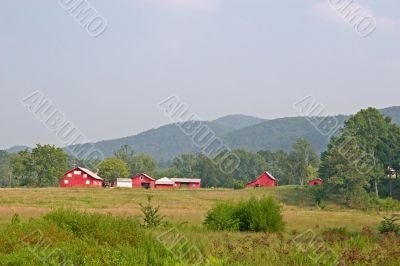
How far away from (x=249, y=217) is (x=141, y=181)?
96103mm

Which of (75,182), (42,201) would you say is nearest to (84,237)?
(42,201)

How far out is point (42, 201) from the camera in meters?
52.3

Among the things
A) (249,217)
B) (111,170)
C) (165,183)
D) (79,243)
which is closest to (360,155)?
(165,183)

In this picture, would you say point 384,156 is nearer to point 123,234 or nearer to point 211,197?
point 211,197

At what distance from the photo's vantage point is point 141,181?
118125 mm

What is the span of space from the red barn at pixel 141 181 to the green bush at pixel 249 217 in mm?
93208

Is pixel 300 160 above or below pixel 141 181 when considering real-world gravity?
above

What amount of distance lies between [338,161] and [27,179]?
70220 millimetres

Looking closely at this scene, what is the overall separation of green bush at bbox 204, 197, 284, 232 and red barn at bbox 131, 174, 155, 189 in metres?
93.2

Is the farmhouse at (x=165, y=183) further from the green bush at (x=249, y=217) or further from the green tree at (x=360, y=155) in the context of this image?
the green bush at (x=249, y=217)

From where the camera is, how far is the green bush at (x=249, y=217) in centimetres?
2322

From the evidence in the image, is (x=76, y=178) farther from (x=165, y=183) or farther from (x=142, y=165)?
(x=142, y=165)

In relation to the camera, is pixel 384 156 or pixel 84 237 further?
pixel 384 156

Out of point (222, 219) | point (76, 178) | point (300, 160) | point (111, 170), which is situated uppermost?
point (300, 160)
